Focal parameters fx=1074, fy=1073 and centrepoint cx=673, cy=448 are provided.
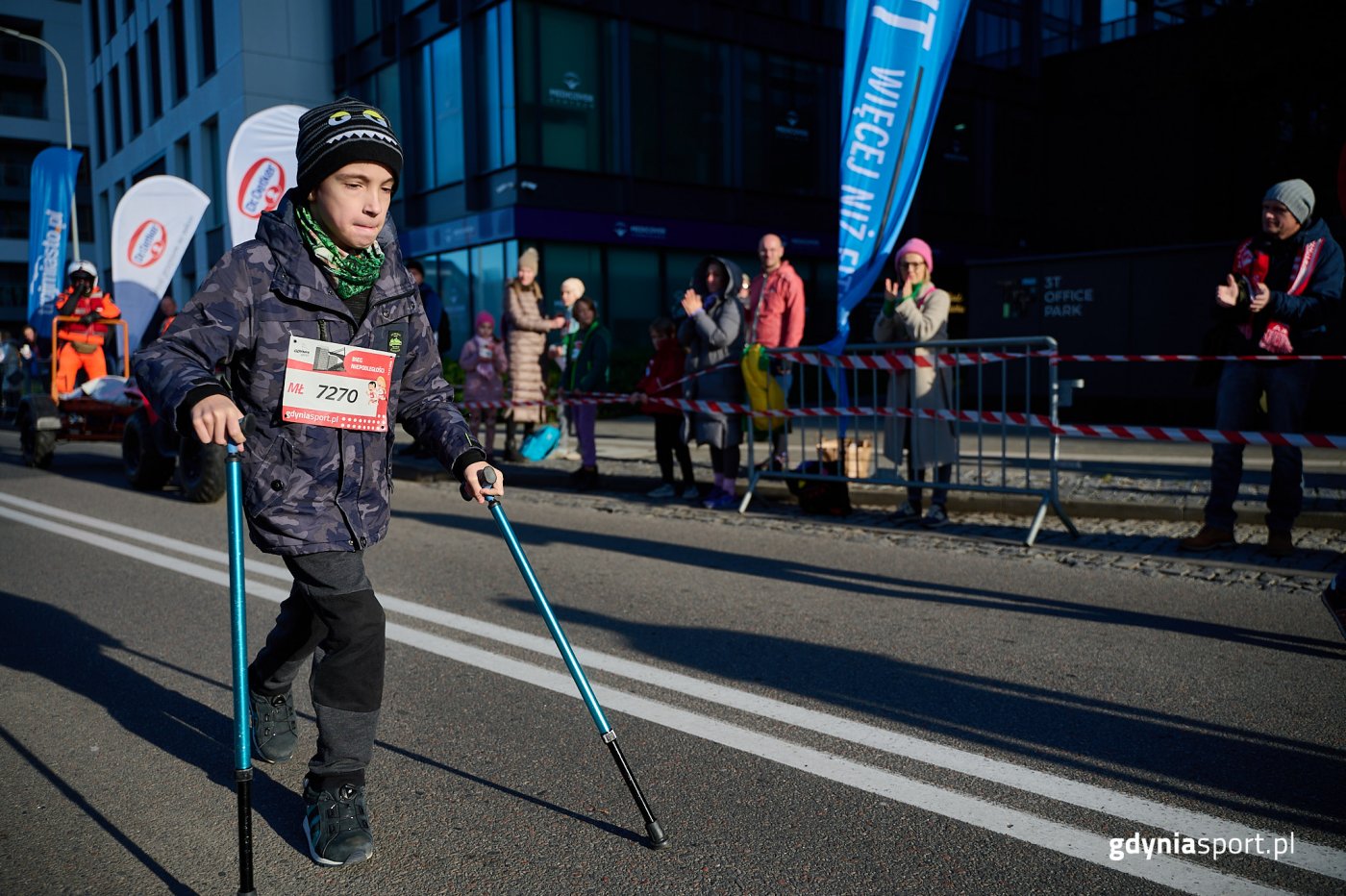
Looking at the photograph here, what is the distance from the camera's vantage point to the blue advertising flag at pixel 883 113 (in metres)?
8.62

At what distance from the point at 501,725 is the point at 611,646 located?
102cm

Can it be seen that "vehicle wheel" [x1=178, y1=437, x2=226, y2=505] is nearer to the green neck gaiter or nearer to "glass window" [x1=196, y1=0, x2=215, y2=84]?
the green neck gaiter

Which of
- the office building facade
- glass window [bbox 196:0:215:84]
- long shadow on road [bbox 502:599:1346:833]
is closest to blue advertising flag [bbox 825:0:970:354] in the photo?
long shadow on road [bbox 502:599:1346:833]

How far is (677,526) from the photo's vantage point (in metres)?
7.92

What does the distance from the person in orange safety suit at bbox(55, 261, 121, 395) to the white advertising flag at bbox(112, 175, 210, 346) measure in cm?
90

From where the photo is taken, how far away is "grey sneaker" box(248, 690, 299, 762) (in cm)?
342

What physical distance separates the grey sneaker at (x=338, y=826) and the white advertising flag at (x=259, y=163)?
1120cm

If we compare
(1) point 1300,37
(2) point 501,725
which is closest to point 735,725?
(2) point 501,725

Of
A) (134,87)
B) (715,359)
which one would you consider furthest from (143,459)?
(134,87)

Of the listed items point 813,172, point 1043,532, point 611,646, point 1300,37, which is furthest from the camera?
point 813,172

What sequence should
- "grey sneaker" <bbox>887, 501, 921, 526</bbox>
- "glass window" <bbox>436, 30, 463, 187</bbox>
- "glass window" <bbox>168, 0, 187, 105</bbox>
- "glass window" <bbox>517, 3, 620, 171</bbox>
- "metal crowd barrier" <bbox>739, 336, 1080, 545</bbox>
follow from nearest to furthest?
1. "metal crowd barrier" <bbox>739, 336, 1080, 545</bbox>
2. "grey sneaker" <bbox>887, 501, 921, 526</bbox>
3. "glass window" <bbox>517, 3, 620, 171</bbox>
4. "glass window" <bbox>436, 30, 463, 187</bbox>
5. "glass window" <bbox>168, 0, 187, 105</bbox>

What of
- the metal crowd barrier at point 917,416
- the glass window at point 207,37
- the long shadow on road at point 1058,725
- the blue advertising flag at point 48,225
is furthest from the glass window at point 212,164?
the long shadow on road at point 1058,725

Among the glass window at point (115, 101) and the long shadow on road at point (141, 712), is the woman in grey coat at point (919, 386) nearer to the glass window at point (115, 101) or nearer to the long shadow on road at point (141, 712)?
the long shadow on road at point (141, 712)

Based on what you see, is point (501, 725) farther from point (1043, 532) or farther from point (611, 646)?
point (1043, 532)
